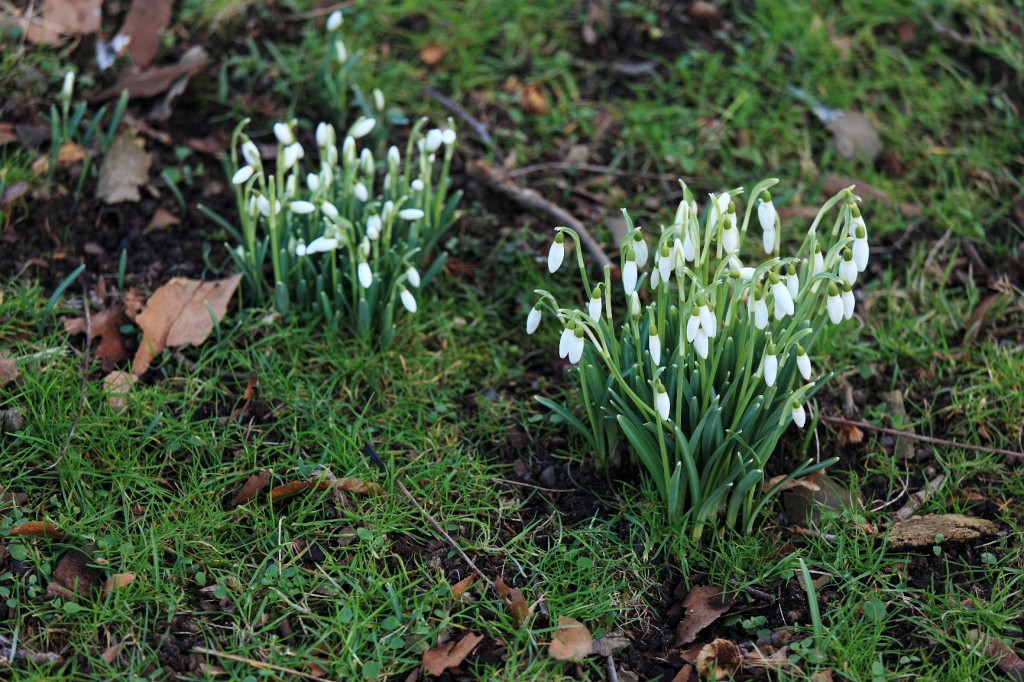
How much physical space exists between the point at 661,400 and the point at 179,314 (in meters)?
1.47

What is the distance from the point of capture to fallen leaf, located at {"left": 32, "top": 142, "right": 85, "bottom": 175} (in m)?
3.18

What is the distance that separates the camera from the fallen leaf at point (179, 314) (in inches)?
108

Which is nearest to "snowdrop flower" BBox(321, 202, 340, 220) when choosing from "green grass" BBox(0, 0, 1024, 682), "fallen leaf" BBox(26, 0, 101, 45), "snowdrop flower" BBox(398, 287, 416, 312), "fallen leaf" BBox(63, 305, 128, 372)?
"snowdrop flower" BBox(398, 287, 416, 312)

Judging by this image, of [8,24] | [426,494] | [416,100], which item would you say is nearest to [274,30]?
[416,100]

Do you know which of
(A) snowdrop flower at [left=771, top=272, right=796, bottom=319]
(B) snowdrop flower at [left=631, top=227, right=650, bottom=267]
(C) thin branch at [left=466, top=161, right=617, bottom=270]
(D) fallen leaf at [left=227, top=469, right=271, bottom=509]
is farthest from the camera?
(C) thin branch at [left=466, top=161, right=617, bottom=270]

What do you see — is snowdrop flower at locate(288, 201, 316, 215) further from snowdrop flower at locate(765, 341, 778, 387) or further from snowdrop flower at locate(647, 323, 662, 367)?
snowdrop flower at locate(765, 341, 778, 387)

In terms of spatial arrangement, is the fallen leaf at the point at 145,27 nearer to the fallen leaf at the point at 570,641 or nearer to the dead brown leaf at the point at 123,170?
the dead brown leaf at the point at 123,170

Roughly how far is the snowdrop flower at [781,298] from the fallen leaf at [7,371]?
76.3 inches

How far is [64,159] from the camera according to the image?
10.6 feet

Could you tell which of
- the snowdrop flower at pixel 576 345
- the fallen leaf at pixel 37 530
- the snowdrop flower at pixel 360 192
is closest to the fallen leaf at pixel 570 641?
the snowdrop flower at pixel 576 345

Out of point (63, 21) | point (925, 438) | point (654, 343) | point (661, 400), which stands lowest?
point (925, 438)

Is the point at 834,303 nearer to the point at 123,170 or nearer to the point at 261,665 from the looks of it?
the point at 261,665

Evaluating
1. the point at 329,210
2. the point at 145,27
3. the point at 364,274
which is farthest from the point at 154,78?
the point at 364,274

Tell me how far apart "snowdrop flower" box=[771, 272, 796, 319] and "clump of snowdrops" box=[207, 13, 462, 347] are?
1.00 m
